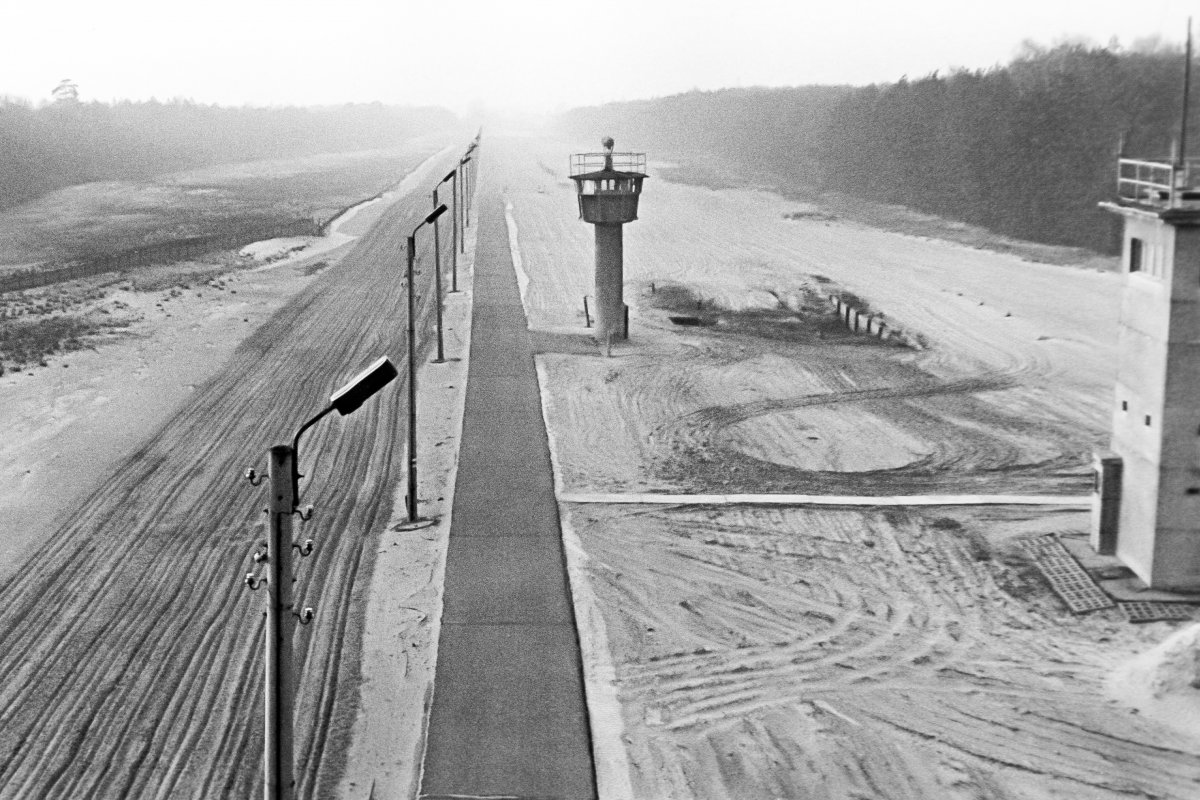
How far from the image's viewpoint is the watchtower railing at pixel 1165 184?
16.0 metres

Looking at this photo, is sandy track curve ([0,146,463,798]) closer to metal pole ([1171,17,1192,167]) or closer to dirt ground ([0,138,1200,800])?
dirt ground ([0,138,1200,800])

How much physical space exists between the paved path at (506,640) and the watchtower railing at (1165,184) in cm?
879

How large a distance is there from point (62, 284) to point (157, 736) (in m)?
36.2

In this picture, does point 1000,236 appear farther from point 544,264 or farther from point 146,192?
point 146,192

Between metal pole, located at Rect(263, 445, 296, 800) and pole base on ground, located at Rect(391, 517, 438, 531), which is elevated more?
metal pole, located at Rect(263, 445, 296, 800)

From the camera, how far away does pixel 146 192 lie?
8806 cm

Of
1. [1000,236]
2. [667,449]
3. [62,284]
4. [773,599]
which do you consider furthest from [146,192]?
[773,599]

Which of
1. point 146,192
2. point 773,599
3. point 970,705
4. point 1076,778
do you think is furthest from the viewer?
point 146,192

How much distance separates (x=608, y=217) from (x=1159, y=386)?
18380 mm

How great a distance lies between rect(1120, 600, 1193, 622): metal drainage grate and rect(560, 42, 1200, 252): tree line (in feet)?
38.0

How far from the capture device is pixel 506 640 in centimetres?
1541

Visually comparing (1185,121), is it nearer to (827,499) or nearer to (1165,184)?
(1165,184)

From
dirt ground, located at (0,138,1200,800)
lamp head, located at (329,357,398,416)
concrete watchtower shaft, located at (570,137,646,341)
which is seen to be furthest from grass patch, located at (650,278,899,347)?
lamp head, located at (329,357,398,416)

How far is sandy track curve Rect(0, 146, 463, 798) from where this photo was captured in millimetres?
12930
